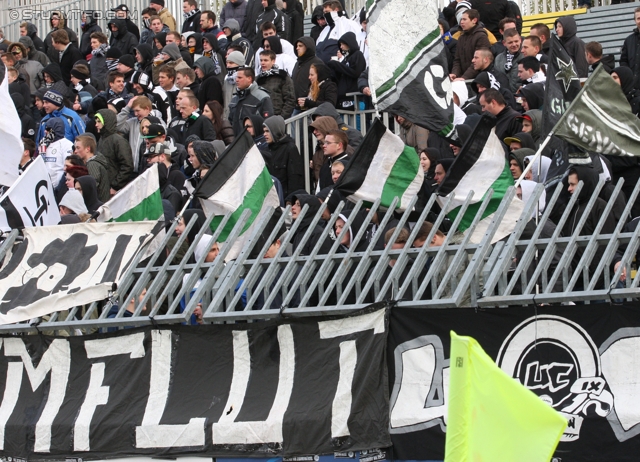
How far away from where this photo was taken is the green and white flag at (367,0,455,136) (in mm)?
9750

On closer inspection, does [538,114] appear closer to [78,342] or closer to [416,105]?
[416,105]

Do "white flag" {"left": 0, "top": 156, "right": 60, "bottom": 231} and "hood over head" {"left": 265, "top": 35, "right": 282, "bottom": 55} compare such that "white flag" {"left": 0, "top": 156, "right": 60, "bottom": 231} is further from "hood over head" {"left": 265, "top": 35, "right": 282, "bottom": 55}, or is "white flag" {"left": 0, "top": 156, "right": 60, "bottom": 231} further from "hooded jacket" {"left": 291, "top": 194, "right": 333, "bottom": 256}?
"hood over head" {"left": 265, "top": 35, "right": 282, "bottom": 55}

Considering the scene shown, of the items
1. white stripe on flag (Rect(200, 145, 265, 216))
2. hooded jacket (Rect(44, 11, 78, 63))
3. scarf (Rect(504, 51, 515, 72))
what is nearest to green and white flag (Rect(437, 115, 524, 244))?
white stripe on flag (Rect(200, 145, 265, 216))

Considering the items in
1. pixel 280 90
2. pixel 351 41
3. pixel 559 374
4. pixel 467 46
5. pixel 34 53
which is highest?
pixel 467 46

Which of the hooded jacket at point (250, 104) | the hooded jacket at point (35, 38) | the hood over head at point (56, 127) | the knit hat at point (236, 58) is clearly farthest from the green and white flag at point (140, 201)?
the hooded jacket at point (35, 38)

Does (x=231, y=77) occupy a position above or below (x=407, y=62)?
below

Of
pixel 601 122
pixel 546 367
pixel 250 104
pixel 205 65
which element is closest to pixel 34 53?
pixel 205 65

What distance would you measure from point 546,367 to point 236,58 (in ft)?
31.0

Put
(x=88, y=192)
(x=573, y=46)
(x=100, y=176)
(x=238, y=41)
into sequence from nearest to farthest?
(x=88, y=192) < (x=100, y=176) < (x=573, y=46) < (x=238, y=41)

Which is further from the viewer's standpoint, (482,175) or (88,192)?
(88,192)

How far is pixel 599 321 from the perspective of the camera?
304 inches

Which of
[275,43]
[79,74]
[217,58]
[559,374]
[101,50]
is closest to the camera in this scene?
[559,374]

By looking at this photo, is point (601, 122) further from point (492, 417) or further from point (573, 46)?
point (573, 46)

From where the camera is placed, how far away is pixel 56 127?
15.8 m
